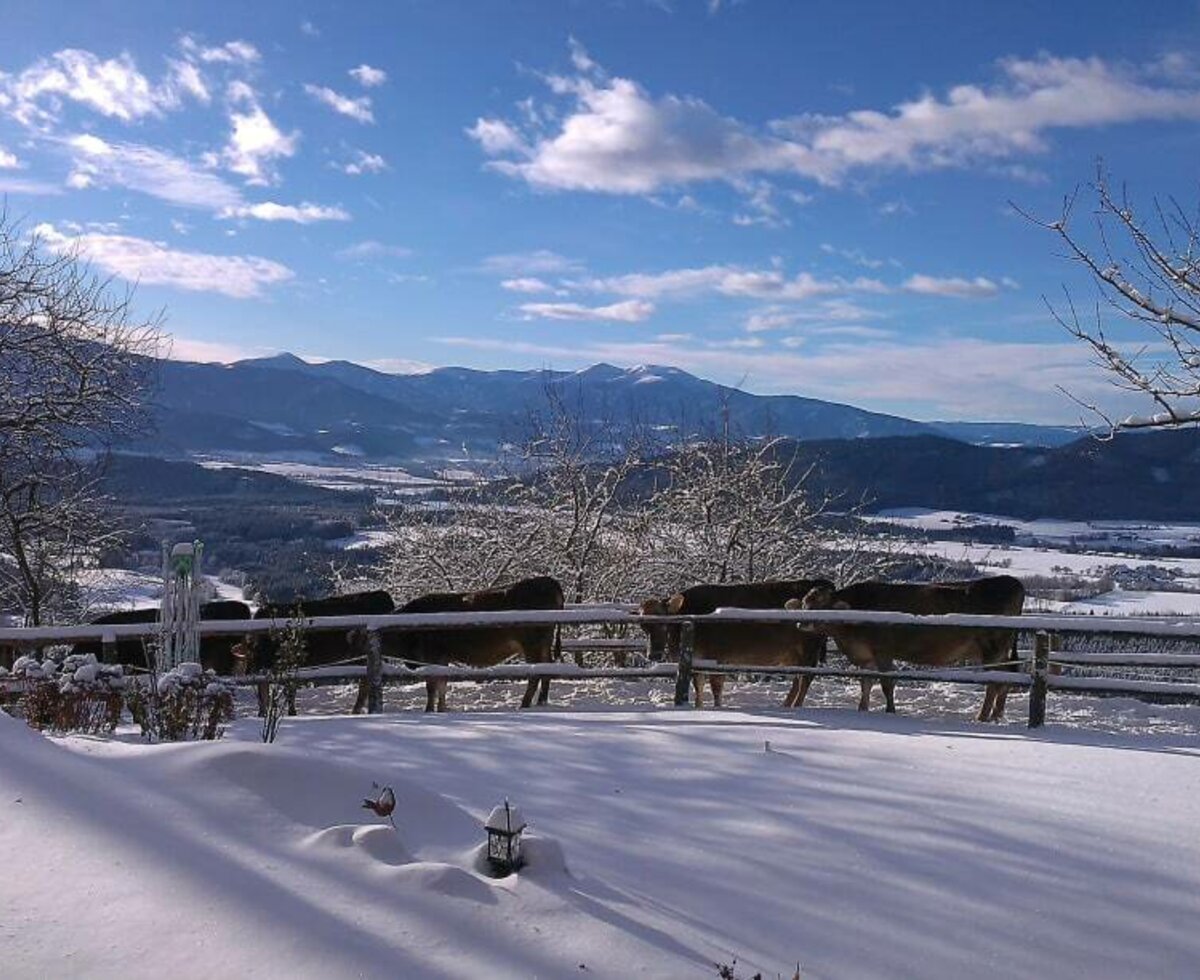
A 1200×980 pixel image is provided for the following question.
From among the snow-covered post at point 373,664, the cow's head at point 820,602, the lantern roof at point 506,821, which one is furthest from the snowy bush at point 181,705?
the cow's head at point 820,602

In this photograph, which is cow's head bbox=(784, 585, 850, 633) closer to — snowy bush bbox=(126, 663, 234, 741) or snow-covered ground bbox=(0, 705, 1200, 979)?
snow-covered ground bbox=(0, 705, 1200, 979)

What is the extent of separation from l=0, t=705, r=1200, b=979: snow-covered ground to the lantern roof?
16 centimetres

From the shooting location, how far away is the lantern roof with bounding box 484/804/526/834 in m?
3.54

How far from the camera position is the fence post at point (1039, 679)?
305 inches

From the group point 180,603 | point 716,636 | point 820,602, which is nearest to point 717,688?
point 716,636

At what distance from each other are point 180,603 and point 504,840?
4.96m

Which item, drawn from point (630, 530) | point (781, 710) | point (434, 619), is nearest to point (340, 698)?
point (434, 619)

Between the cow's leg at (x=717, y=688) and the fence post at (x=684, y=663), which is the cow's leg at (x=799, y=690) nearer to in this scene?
the cow's leg at (x=717, y=688)

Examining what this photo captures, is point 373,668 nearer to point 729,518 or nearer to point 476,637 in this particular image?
point 476,637

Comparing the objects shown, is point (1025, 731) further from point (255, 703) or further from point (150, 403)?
point (150, 403)

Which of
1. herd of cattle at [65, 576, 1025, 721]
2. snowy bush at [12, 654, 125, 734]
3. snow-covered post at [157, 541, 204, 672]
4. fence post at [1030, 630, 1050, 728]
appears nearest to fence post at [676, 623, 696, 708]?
herd of cattle at [65, 576, 1025, 721]

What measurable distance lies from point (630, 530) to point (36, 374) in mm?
11689

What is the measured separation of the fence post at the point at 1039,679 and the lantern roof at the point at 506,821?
17.9 feet

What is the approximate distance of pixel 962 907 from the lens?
3682 millimetres
